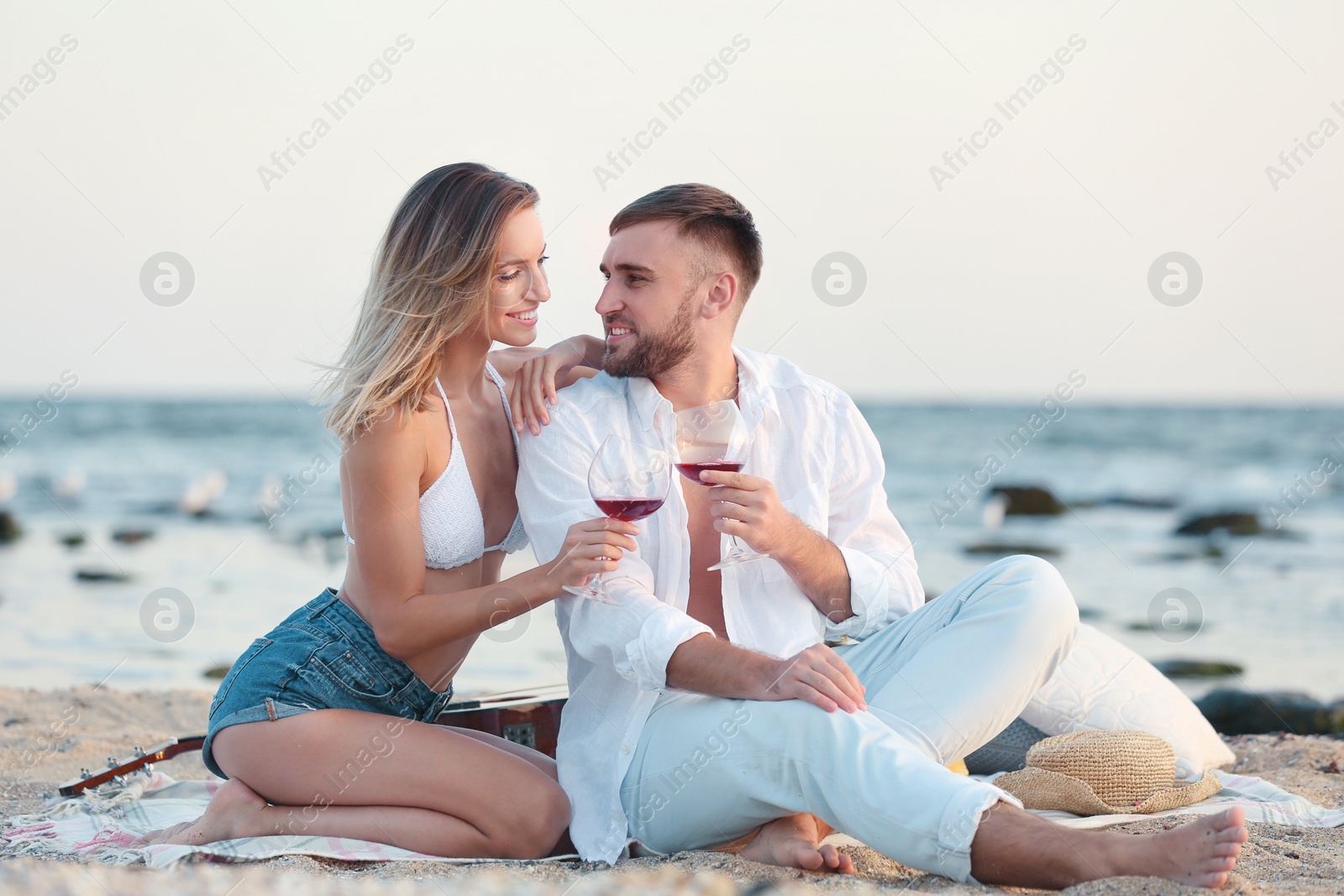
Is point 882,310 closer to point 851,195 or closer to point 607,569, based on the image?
point 851,195

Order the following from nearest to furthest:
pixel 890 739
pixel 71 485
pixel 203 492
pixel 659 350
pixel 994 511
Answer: pixel 890 739 < pixel 659 350 < pixel 994 511 < pixel 203 492 < pixel 71 485

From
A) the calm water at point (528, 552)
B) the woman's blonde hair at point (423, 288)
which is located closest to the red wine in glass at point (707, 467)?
the woman's blonde hair at point (423, 288)

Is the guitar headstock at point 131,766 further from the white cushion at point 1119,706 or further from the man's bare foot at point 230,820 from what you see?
the white cushion at point 1119,706

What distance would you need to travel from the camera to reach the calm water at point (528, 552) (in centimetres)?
716

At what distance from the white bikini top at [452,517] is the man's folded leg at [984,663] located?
1.27 m

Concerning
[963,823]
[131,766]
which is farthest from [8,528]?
[963,823]

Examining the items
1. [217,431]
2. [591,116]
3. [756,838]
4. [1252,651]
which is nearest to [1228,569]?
[1252,651]

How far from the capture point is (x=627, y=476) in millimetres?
2760

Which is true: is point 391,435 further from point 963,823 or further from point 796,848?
point 963,823

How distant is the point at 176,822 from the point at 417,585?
116cm

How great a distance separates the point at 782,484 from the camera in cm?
359

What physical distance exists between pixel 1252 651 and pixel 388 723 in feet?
20.5

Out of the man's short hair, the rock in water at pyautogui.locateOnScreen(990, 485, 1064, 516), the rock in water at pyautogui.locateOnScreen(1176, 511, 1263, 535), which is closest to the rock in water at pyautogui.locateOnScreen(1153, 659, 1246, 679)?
the man's short hair

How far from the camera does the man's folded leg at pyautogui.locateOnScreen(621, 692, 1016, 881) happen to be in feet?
8.08
